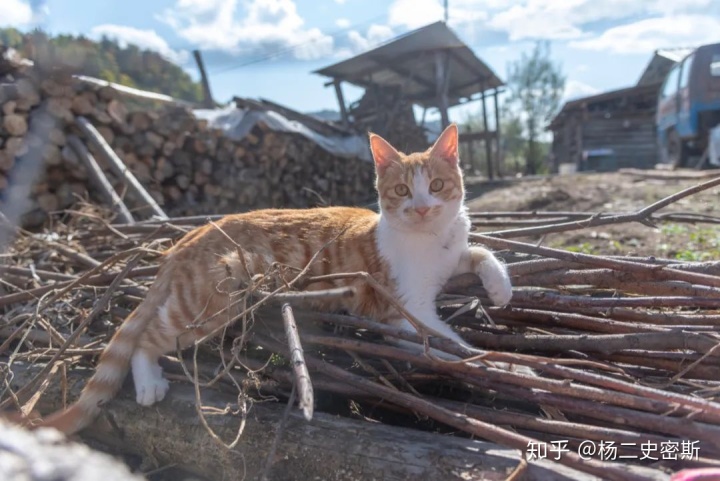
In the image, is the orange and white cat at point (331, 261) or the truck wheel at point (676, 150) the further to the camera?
the truck wheel at point (676, 150)

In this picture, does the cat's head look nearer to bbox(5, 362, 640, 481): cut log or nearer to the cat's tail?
bbox(5, 362, 640, 481): cut log

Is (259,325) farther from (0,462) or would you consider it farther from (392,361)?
(0,462)

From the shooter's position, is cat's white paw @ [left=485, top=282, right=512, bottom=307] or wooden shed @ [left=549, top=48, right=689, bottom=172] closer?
cat's white paw @ [left=485, top=282, right=512, bottom=307]

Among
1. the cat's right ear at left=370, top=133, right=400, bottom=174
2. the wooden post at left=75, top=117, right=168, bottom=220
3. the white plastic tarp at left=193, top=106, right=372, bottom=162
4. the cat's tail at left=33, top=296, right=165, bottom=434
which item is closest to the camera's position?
the cat's tail at left=33, top=296, right=165, bottom=434

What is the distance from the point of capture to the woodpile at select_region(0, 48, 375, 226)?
5008 millimetres

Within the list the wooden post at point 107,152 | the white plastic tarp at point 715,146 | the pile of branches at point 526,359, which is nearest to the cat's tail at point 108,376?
the pile of branches at point 526,359

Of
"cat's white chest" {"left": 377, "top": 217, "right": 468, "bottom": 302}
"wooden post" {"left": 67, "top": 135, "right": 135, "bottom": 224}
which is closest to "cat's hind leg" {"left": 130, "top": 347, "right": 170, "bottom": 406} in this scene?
"cat's white chest" {"left": 377, "top": 217, "right": 468, "bottom": 302}

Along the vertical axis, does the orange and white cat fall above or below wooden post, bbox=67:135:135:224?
below

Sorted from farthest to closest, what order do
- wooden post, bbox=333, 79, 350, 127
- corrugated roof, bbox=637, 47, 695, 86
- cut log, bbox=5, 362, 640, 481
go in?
corrugated roof, bbox=637, 47, 695, 86
wooden post, bbox=333, 79, 350, 127
cut log, bbox=5, 362, 640, 481

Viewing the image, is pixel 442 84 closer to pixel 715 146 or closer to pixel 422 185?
pixel 715 146

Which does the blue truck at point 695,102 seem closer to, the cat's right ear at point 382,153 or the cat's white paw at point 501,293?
the cat's right ear at point 382,153

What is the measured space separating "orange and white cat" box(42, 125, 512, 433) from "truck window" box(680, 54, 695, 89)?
11.9m

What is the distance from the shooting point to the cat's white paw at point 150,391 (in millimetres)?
1910

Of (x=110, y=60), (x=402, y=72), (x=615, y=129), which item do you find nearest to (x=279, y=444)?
(x=110, y=60)
